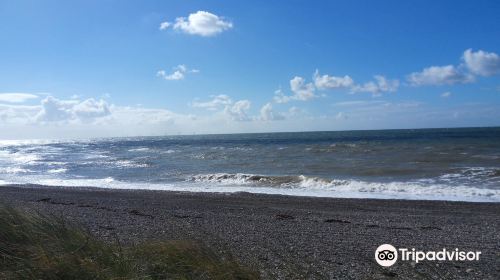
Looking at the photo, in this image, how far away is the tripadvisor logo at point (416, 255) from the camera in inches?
262

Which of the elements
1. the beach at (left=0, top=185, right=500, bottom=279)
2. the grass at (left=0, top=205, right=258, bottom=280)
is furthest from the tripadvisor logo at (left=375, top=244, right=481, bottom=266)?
the grass at (left=0, top=205, right=258, bottom=280)

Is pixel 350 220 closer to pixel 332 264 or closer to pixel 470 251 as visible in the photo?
pixel 470 251

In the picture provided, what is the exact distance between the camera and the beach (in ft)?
20.7

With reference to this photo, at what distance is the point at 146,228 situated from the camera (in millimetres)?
9383

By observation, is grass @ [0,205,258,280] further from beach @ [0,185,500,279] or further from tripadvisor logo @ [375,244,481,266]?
tripadvisor logo @ [375,244,481,266]

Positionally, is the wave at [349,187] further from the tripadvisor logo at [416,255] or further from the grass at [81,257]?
the grass at [81,257]

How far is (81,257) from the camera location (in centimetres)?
451

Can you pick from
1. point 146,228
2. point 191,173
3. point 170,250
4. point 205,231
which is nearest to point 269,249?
point 205,231

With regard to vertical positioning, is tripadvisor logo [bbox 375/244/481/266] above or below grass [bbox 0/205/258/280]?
below

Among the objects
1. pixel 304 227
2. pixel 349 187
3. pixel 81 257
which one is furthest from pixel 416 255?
pixel 349 187

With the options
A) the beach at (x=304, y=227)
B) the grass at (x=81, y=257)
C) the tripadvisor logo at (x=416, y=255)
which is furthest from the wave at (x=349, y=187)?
the grass at (x=81, y=257)

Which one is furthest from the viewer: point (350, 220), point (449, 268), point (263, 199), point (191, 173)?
point (191, 173)

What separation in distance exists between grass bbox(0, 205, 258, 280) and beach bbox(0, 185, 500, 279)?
1106mm

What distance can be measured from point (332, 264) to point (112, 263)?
3.50m
